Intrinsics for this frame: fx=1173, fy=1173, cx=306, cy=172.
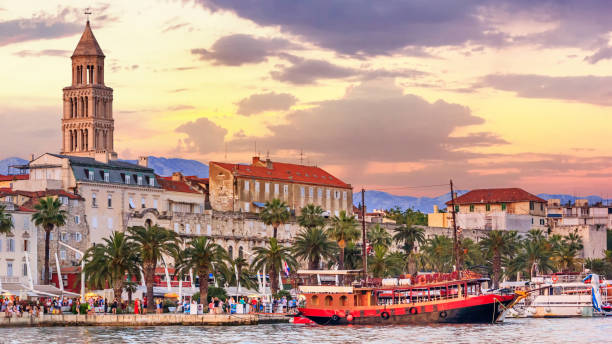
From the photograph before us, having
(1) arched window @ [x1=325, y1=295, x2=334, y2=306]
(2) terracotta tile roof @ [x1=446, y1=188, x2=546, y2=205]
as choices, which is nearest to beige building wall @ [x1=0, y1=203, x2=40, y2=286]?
(1) arched window @ [x1=325, y1=295, x2=334, y2=306]

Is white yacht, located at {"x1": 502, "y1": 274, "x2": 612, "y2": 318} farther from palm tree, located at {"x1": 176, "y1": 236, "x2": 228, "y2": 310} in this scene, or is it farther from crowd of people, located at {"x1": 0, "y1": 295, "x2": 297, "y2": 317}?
palm tree, located at {"x1": 176, "y1": 236, "x2": 228, "y2": 310}

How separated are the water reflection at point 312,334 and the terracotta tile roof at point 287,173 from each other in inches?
1988

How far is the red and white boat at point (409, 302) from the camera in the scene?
94.6 meters

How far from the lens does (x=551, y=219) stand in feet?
611

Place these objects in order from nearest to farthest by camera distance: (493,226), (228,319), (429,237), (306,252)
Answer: (228,319), (306,252), (429,237), (493,226)

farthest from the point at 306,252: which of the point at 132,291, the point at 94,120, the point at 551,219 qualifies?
the point at 551,219

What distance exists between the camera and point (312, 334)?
282 ft

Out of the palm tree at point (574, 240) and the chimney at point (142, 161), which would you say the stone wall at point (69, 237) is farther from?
the palm tree at point (574, 240)

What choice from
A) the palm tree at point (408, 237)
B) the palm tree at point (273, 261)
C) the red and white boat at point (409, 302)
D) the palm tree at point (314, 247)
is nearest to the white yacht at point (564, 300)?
the palm tree at point (314, 247)

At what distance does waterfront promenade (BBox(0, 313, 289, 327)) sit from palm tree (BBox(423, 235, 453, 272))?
56.6 m

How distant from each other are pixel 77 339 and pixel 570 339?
3407 centimetres

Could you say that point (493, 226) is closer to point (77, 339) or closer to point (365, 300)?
point (365, 300)

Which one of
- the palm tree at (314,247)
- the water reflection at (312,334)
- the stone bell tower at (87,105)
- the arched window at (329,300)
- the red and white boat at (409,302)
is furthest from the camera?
the stone bell tower at (87,105)

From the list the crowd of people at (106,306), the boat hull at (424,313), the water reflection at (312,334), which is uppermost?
the crowd of people at (106,306)
